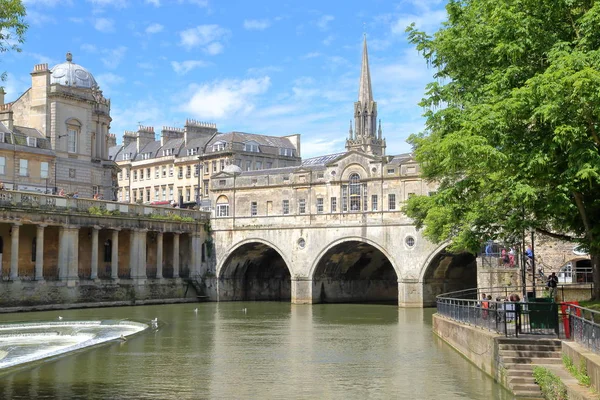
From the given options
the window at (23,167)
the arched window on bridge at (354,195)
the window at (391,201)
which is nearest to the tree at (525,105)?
the window at (391,201)

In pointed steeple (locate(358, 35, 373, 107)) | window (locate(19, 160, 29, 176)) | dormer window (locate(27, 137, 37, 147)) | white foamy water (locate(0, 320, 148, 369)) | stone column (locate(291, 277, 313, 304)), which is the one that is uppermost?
pointed steeple (locate(358, 35, 373, 107))

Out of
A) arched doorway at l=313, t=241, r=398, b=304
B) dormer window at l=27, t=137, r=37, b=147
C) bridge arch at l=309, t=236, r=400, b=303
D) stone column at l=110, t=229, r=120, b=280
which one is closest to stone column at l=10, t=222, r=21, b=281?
stone column at l=110, t=229, r=120, b=280

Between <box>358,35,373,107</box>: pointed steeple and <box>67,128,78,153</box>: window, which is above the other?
<box>358,35,373,107</box>: pointed steeple

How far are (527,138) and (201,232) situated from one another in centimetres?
4393

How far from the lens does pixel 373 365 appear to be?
2441 centimetres

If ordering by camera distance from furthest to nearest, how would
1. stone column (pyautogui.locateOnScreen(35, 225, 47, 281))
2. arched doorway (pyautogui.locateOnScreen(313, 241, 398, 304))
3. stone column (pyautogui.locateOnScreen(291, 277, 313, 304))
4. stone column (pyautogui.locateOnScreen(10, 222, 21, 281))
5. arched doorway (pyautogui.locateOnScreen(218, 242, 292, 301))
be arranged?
arched doorway (pyautogui.locateOnScreen(218, 242, 292, 301)), arched doorway (pyautogui.locateOnScreen(313, 241, 398, 304)), stone column (pyautogui.locateOnScreen(291, 277, 313, 304)), stone column (pyautogui.locateOnScreen(35, 225, 47, 281)), stone column (pyautogui.locateOnScreen(10, 222, 21, 281))

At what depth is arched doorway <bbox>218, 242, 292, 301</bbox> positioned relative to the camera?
62.0m

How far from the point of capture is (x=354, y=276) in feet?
204

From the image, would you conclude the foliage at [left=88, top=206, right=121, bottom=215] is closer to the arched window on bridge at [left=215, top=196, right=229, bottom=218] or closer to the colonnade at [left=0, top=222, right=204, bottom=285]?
the colonnade at [left=0, top=222, right=204, bottom=285]

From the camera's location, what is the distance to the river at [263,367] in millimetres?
19375

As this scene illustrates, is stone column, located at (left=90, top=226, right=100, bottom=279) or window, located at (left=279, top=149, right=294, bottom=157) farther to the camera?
window, located at (left=279, top=149, right=294, bottom=157)

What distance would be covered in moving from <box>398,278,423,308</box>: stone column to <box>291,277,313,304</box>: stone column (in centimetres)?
742

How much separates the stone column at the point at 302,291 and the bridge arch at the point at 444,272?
29.1ft

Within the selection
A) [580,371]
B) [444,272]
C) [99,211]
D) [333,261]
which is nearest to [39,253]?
[99,211]
